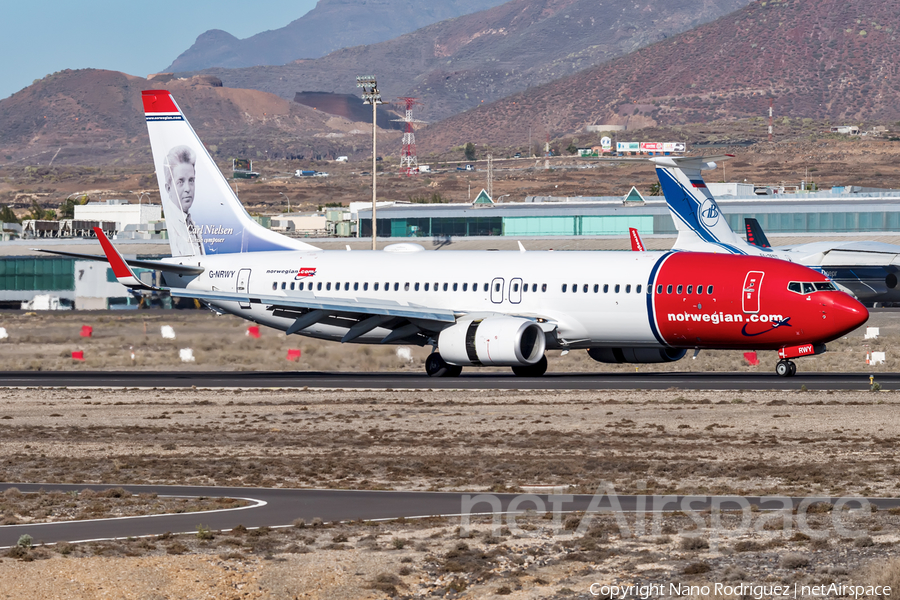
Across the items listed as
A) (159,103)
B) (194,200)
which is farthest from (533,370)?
(159,103)

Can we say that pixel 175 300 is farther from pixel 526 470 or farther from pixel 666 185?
pixel 526 470

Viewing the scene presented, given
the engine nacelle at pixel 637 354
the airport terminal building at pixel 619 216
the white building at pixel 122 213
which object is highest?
the white building at pixel 122 213

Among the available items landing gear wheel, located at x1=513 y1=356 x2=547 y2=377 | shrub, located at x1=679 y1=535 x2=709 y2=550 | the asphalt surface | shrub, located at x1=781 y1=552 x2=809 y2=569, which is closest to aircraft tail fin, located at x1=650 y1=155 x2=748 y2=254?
landing gear wheel, located at x1=513 y1=356 x2=547 y2=377

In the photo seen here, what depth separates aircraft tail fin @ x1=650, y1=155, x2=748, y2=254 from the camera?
54.4 metres

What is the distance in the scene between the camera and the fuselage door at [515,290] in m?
42.7

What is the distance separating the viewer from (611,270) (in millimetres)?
41312

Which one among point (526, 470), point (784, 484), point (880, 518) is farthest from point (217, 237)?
point (880, 518)

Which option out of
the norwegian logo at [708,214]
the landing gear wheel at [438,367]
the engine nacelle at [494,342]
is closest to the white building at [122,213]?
the norwegian logo at [708,214]

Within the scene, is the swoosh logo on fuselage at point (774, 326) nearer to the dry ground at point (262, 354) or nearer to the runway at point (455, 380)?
the runway at point (455, 380)

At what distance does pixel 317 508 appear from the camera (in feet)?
60.5

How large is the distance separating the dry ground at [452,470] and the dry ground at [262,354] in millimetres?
12913

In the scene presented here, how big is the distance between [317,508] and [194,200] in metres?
34.2

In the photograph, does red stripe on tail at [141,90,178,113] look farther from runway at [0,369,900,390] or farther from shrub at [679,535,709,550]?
shrub at [679,535,709,550]

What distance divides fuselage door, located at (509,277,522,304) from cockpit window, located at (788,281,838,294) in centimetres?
910
